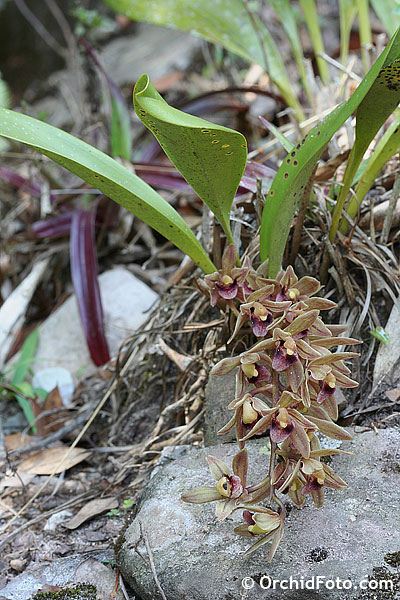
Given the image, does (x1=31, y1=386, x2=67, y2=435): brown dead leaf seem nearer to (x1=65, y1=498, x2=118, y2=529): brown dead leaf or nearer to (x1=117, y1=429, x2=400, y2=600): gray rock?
(x1=65, y1=498, x2=118, y2=529): brown dead leaf

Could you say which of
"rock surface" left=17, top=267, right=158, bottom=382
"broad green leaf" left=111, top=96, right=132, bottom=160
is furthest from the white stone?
"broad green leaf" left=111, top=96, right=132, bottom=160

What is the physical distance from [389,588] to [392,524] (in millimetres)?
108

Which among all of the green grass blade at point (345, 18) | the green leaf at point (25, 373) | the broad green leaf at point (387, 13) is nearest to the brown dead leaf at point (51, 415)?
the green leaf at point (25, 373)

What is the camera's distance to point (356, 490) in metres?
0.93

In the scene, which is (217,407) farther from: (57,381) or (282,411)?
(57,381)

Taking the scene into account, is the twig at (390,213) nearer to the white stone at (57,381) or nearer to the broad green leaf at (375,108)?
the broad green leaf at (375,108)

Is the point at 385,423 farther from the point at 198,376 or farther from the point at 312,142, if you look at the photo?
the point at 312,142

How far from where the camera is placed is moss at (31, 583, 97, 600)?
2.96 ft

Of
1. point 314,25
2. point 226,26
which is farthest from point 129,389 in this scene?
point 314,25

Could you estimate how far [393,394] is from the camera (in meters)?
1.10

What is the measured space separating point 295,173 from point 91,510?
0.80 metres

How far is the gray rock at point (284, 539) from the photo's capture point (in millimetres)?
793

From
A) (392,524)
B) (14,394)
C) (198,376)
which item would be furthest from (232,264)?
(14,394)

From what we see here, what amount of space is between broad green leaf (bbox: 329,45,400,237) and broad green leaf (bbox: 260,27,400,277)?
16 millimetres
